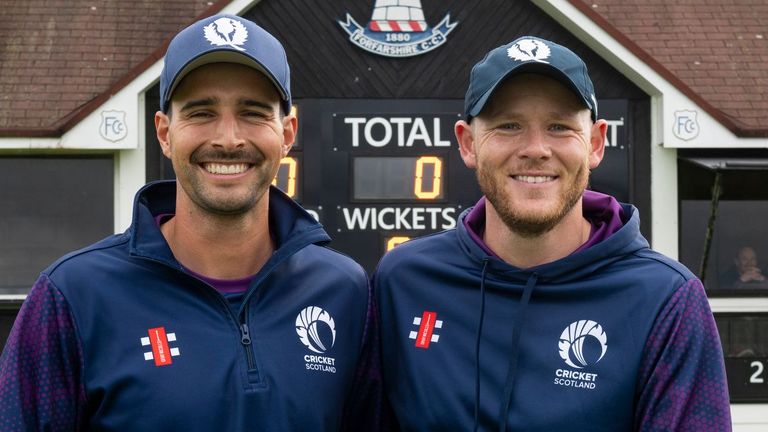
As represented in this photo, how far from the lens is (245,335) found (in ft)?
11.8

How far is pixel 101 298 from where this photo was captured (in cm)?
359

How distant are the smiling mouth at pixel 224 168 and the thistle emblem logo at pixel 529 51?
2.67 feet

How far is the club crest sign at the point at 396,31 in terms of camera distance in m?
13.2

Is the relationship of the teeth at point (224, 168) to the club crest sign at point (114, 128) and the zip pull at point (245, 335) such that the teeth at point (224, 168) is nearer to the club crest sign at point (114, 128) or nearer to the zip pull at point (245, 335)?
the zip pull at point (245, 335)

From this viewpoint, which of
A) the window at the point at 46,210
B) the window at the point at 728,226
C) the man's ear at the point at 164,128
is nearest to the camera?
the man's ear at the point at 164,128

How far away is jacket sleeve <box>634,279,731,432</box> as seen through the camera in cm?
344

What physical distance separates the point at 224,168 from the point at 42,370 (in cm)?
73

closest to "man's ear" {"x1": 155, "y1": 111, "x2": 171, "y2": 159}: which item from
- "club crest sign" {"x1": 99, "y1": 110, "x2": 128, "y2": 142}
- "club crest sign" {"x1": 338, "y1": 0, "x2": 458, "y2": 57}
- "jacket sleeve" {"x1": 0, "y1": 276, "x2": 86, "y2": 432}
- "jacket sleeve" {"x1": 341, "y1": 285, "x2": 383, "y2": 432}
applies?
"jacket sleeve" {"x1": 0, "y1": 276, "x2": 86, "y2": 432}

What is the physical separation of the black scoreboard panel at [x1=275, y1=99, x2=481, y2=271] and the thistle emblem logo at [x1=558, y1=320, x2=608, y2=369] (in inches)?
333

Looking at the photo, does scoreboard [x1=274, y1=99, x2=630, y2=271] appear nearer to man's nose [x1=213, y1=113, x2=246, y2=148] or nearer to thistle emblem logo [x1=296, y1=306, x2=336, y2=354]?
thistle emblem logo [x1=296, y1=306, x2=336, y2=354]

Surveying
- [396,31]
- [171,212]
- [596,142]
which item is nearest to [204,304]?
[171,212]

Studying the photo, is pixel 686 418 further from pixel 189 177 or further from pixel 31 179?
pixel 31 179

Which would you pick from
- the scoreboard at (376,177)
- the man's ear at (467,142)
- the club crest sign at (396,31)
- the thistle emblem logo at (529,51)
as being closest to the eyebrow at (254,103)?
the man's ear at (467,142)

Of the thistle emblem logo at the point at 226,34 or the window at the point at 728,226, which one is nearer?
the thistle emblem logo at the point at 226,34
